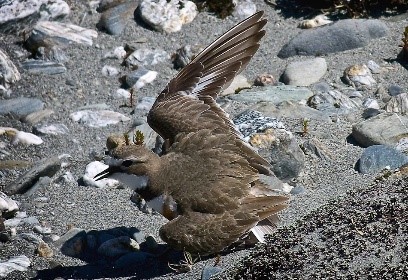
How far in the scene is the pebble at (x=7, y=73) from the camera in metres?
10.9

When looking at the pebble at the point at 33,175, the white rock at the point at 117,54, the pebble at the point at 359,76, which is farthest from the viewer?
the white rock at the point at 117,54

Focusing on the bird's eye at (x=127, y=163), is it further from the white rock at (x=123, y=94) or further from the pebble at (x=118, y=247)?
the white rock at (x=123, y=94)

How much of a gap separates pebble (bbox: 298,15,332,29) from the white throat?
423cm

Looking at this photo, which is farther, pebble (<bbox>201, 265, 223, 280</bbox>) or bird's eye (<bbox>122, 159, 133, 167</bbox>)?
bird's eye (<bbox>122, 159, 133, 167</bbox>)

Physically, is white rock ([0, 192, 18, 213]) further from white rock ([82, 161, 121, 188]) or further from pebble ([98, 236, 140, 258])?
pebble ([98, 236, 140, 258])

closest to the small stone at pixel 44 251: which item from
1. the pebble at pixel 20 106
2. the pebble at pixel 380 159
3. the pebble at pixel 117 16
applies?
the pebble at pixel 20 106

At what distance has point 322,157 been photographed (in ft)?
30.2

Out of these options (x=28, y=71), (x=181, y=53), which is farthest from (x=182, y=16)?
(x=28, y=71)

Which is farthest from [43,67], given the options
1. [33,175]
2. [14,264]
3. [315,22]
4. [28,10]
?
[14,264]

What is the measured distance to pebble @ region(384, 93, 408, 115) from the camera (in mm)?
9789

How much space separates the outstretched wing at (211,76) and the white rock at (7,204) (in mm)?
1603

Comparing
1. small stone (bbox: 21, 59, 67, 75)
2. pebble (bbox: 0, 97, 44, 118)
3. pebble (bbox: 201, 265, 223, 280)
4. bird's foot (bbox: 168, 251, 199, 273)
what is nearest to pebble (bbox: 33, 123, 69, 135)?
Answer: pebble (bbox: 0, 97, 44, 118)

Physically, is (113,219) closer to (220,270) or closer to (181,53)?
(220,270)

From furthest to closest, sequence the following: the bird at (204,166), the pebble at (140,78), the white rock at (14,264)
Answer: the pebble at (140,78), the white rock at (14,264), the bird at (204,166)
